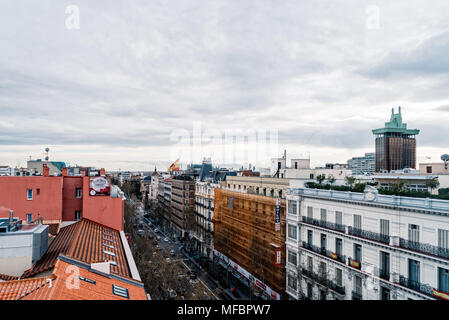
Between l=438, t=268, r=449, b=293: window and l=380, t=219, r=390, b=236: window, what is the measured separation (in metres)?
4.08

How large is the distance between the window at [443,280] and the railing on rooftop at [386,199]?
3817 mm

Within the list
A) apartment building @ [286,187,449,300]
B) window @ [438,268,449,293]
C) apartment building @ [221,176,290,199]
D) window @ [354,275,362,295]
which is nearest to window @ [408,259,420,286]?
apartment building @ [286,187,449,300]

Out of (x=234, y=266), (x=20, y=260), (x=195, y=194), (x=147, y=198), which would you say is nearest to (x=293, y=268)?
(x=234, y=266)

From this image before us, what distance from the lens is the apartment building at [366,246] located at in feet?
61.8

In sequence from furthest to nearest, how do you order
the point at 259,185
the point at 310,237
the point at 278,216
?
the point at 259,185, the point at 278,216, the point at 310,237

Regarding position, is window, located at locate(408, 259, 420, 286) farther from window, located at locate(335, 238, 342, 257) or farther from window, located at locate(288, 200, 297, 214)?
window, located at locate(288, 200, 297, 214)

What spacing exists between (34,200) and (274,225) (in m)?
25.7

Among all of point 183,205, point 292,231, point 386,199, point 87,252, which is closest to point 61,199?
point 87,252

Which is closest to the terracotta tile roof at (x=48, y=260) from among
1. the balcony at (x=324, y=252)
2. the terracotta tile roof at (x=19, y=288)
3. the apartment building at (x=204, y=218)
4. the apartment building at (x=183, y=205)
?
the terracotta tile roof at (x=19, y=288)

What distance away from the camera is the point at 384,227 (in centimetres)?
2216

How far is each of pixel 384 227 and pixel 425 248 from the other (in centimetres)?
318

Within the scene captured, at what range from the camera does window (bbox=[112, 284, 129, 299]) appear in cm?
1320

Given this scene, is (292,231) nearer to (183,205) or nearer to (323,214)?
(323,214)
